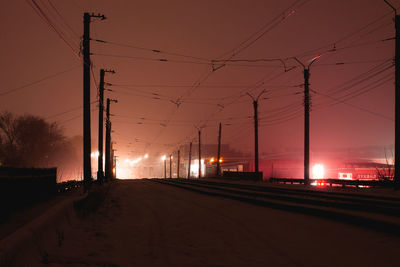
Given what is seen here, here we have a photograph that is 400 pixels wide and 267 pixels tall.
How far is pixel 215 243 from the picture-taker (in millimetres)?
7047

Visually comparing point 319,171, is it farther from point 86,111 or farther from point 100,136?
point 86,111

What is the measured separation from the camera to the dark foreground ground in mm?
5574

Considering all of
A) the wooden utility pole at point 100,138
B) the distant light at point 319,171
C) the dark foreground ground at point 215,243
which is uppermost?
the wooden utility pole at point 100,138

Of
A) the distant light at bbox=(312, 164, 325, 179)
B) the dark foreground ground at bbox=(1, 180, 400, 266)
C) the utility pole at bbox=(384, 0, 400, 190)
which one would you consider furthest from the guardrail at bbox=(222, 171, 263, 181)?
the dark foreground ground at bbox=(1, 180, 400, 266)

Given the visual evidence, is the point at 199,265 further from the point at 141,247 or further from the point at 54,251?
the point at 54,251

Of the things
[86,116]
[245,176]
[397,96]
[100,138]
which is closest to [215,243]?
[86,116]

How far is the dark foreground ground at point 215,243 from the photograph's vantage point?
5.57 m

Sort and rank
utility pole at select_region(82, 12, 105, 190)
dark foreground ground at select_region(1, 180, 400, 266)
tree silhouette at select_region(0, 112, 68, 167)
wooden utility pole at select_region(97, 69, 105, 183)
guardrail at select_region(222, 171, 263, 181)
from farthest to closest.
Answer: tree silhouette at select_region(0, 112, 68, 167)
guardrail at select_region(222, 171, 263, 181)
wooden utility pole at select_region(97, 69, 105, 183)
utility pole at select_region(82, 12, 105, 190)
dark foreground ground at select_region(1, 180, 400, 266)

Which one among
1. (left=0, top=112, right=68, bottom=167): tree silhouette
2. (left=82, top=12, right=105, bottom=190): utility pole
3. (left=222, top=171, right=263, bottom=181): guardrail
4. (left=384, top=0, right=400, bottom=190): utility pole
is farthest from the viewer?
(left=0, top=112, right=68, bottom=167): tree silhouette

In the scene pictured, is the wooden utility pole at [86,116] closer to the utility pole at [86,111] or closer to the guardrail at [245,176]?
the utility pole at [86,111]

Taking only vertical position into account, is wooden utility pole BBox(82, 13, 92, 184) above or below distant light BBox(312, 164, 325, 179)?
above

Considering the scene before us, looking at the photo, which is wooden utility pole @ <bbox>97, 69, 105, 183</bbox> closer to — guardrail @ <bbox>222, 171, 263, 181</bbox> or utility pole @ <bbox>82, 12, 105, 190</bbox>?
utility pole @ <bbox>82, 12, 105, 190</bbox>

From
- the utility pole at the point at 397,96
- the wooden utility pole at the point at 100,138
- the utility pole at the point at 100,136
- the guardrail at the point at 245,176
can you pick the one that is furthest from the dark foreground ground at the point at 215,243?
the guardrail at the point at 245,176

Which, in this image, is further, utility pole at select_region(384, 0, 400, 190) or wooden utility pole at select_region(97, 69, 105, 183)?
wooden utility pole at select_region(97, 69, 105, 183)
